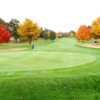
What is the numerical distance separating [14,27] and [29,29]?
583 inches

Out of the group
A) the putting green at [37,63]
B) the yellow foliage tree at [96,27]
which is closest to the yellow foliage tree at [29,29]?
the yellow foliage tree at [96,27]

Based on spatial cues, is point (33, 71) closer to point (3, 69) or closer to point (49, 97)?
point (3, 69)

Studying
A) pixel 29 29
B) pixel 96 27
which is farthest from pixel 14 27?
pixel 96 27

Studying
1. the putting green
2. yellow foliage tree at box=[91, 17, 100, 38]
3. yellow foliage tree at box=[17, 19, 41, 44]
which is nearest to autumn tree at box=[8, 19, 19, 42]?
yellow foliage tree at box=[17, 19, 41, 44]

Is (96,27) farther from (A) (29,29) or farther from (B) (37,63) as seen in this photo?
(B) (37,63)

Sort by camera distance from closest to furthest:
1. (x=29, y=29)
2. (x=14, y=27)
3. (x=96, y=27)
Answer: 1. (x=96, y=27)
2. (x=29, y=29)
3. (x=14, y=27)

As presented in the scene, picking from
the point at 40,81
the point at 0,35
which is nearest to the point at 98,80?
the point at 40,81

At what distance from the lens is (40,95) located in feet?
45.4

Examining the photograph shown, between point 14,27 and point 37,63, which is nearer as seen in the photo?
point 37,63

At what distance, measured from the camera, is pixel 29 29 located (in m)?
82.3

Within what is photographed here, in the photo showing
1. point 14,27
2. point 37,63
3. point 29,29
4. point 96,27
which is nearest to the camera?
point 37,63

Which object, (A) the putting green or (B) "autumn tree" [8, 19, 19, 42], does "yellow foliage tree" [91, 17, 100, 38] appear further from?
(A) the putting green

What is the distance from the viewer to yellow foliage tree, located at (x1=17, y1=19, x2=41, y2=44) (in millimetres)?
80500

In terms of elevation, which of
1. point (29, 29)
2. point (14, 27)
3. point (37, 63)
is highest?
point (14, 27)
